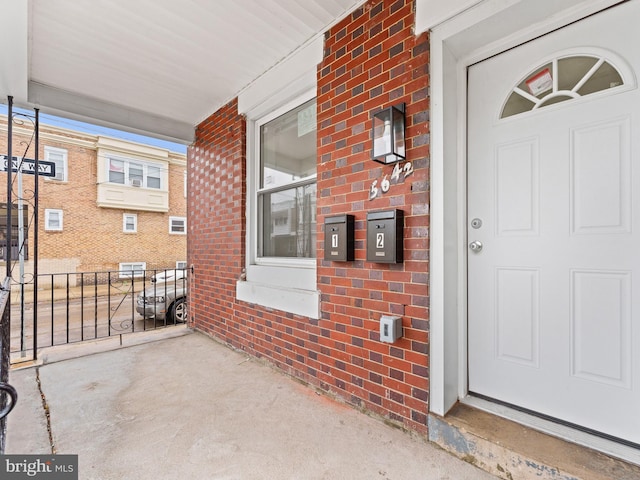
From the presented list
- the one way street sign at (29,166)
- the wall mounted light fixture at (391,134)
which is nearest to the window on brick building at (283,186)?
the wall mounted light fixture at (391,134)

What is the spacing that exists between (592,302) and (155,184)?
12999mm

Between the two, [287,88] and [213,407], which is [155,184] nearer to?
[287,88]

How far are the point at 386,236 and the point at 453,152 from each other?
61 cm

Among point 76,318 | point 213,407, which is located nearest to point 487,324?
point 213,407

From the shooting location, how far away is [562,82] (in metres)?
1.57

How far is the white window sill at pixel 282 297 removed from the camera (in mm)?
2338

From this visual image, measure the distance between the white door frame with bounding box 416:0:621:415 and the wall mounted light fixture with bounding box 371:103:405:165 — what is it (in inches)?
6.8

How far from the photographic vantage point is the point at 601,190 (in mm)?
1443

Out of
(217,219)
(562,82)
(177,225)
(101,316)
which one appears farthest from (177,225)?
(562,82)

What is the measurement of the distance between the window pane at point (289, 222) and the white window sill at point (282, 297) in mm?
338

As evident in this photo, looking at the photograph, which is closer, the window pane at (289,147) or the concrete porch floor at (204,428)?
the concrete porch floor at (204,428)

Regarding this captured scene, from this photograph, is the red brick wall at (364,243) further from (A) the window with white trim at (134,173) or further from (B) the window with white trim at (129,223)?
(A) the window with white trim at (134,173)

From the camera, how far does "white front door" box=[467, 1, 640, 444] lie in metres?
1.39

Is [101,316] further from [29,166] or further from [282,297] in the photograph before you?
[282,297]
